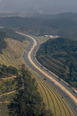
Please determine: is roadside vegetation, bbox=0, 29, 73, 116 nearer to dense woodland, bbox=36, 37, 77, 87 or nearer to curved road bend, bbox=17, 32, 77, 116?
curved road bend, bbox=17, 32, 77, 116

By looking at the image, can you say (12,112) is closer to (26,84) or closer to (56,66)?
(26,84)

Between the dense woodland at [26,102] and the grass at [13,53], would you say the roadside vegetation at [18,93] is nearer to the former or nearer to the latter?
the dense woodland at [26,102]

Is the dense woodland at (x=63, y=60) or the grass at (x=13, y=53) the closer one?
the dense woodland at (x=63, y=60)

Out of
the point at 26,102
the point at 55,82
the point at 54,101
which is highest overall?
the point at 55,82

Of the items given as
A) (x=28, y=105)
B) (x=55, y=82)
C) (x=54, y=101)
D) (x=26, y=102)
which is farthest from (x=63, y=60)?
(x=28, y=105)

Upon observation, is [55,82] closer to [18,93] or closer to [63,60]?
[63,60]

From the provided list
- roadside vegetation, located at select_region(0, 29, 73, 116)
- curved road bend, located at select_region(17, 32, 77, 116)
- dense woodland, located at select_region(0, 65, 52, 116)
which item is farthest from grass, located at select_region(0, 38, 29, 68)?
dense woodland, located at select_region(0, 65, 52, 116)

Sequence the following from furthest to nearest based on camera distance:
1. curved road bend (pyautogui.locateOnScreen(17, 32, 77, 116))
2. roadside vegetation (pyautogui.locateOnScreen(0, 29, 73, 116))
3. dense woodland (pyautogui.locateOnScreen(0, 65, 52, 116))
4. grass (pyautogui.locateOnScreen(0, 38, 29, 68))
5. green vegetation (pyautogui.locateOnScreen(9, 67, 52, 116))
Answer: grass (pyautogui.locateOnScreen(0, 38, 29, 68))
curved road bend (pyautogui.locateOnScreen(17, 32, 77, 116))
roadside vegetation (pyautogui.locateOnScreen(0, 29, 73, 116))
dense woodland (pyautogui.locateOnScreen(0, 65, 52, 116))
green vegetation (pyautogui.locateOnScreen(9, 67, 52, 116))

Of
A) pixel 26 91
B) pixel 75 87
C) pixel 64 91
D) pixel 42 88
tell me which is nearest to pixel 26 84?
pixel 26 91

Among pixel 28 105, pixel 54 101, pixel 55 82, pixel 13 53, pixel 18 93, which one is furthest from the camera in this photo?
pixel 13 53

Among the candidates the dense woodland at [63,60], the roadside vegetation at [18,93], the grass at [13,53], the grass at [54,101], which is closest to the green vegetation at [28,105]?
the roadside vegetation at [18,93]
